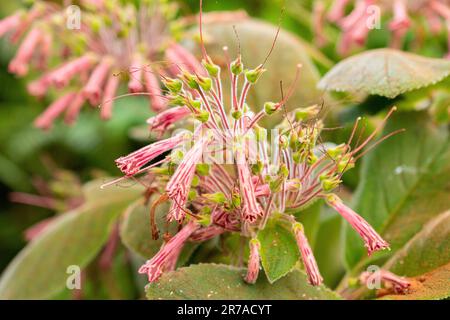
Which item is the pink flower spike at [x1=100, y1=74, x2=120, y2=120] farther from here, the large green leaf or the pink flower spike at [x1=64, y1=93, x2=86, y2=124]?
the large green leaf

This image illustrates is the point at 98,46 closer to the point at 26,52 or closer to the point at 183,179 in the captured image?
the point at 26,52

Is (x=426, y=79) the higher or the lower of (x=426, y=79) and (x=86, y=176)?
the higher

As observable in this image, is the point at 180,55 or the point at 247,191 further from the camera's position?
the point at 180,55

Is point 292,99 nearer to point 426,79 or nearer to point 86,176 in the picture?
point 426,79

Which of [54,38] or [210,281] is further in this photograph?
[54,38]

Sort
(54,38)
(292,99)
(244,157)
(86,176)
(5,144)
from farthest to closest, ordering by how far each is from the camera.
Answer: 1. (5,144)
2. (86,176)
3. (54,38)
4. (292,99)
5. (244,157)

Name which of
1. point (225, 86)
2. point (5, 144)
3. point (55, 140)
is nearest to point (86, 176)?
point (55, 140)

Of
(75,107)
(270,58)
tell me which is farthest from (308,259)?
(75,107)
